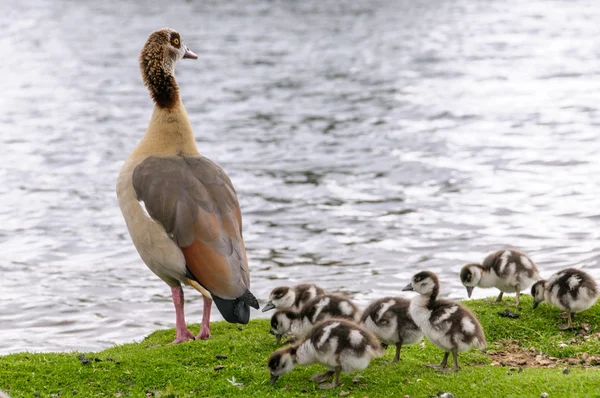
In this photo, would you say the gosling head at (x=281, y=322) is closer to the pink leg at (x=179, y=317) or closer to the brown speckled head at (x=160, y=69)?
the pink leg at (x=179, y=317)

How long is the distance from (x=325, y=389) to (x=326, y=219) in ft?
34.4

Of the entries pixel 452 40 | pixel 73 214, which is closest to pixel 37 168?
pixel 73 214

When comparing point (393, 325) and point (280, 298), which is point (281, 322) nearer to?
point (280, 298)

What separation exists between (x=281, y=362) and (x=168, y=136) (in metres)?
3.33

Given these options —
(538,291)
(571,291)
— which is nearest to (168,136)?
(538,291)

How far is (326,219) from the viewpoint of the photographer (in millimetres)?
18359

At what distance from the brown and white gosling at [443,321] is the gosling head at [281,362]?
1.28 meters

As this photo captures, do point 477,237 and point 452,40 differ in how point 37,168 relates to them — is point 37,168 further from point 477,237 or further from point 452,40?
point 452,40

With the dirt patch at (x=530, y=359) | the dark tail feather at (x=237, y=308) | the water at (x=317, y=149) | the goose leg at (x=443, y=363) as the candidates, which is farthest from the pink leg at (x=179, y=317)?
the dirt patch at (x=530, y=359)

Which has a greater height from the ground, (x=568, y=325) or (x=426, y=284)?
(x=426, y=284)

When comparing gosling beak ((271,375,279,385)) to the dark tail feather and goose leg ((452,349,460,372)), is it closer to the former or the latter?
the dark tail feather

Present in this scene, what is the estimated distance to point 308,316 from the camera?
9.34 metres

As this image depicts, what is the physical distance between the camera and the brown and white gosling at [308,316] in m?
9.27

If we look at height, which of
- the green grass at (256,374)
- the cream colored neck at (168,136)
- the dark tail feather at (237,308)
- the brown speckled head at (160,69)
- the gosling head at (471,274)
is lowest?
the green grass at (256,374)
